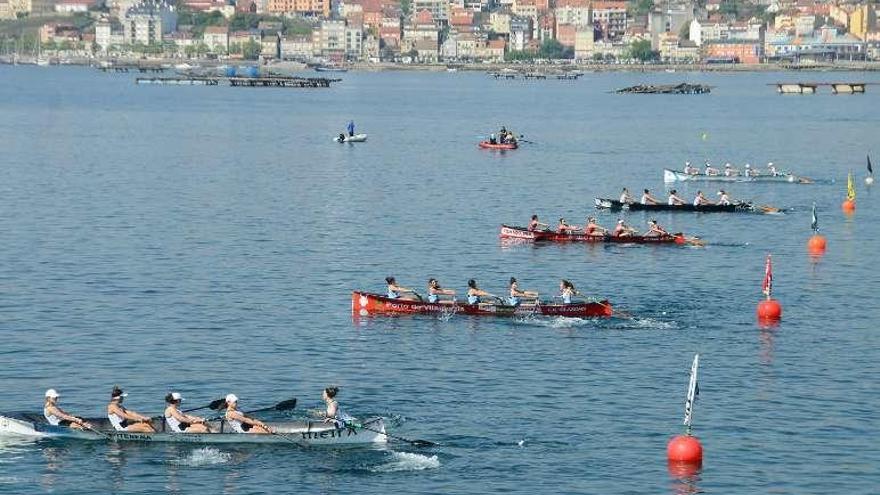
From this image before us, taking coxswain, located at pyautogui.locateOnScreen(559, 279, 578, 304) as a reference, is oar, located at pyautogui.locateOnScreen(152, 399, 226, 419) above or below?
below

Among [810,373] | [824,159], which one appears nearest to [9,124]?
[824,159]

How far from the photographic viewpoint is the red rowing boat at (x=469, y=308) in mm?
58375

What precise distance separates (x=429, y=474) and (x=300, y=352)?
13751mm

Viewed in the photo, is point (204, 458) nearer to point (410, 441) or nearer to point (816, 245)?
point (410, 441)

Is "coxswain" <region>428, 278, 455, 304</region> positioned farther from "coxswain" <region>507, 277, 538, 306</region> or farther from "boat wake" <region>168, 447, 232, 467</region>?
"boat wake" <region>168, 447, 232, 467</region>

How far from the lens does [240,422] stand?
42.5 meters

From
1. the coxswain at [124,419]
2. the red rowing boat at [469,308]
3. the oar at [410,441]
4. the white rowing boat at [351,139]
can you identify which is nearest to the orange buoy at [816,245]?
the red rowing boat at [469,308]

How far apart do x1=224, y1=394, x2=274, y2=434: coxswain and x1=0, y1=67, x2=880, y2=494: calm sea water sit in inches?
21.9

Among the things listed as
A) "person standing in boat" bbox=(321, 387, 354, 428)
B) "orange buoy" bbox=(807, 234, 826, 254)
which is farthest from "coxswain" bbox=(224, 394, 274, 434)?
"orange buoy" bbox=(807, 234, 826, 254)

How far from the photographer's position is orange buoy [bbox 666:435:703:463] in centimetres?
4138

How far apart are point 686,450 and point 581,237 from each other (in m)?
37.1

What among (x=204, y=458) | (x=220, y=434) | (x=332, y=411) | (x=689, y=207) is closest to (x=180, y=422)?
(x=220, y=434)

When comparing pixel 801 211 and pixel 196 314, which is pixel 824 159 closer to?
pixel 801 211

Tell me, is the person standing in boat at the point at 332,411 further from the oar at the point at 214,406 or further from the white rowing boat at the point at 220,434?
the oar at the point at 214,406
